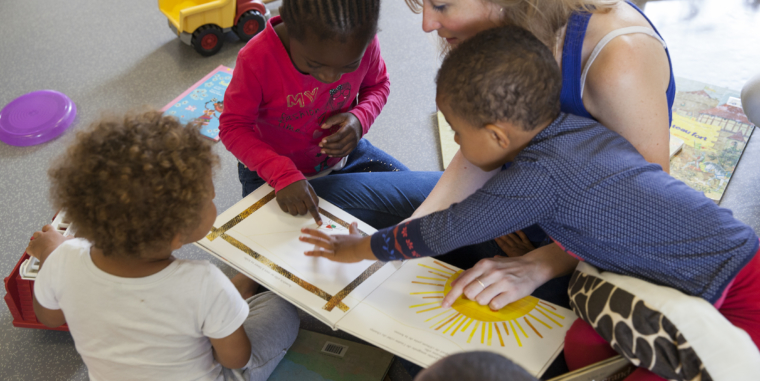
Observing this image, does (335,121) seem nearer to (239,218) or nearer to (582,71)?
(239,218)

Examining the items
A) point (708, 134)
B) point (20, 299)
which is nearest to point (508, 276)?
point (20, 299)

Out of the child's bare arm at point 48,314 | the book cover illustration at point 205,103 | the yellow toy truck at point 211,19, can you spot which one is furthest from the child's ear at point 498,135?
the yellow toy truck at point 211,19

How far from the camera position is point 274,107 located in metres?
1.13

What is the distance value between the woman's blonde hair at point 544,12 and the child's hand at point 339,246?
458mm

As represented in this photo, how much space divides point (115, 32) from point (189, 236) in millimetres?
1775

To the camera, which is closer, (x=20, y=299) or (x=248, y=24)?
(x=20, y=299)

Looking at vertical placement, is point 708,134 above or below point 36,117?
above

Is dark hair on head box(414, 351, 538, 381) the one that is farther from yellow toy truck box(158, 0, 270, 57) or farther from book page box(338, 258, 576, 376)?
yellow toy truck box(158, 0, 270, 57)

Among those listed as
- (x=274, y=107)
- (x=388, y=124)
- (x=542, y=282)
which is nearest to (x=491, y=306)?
(x=542, y=282)

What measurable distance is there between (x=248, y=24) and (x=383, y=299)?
1.54 metres

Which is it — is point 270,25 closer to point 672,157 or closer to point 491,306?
point 491,306

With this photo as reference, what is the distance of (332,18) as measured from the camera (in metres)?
0.90

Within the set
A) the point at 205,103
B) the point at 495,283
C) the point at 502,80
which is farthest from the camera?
the point at 205,103

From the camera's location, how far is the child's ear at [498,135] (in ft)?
2.64
